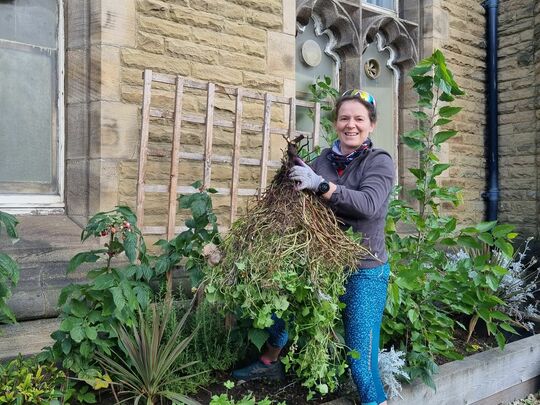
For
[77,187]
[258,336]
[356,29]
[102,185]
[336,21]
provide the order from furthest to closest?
[356,29], [336,21], [77,187], [102,185], [258,336]

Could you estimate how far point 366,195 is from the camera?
7.64 ft

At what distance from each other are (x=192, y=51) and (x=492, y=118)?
4762 mm

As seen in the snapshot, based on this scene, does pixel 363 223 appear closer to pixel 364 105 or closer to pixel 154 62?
pixel 364 105

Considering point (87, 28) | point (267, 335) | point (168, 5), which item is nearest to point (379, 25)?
point (168, 5)

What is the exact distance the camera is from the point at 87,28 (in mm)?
4133

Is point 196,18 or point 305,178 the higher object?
point 196,18

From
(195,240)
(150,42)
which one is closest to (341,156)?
(195,240)

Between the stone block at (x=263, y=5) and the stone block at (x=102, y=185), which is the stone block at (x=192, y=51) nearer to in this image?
the stone block at (x=263, y=5)

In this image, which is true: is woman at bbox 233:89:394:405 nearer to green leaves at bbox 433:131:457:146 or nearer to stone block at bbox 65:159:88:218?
green leaves at bbox 433:131:457:146

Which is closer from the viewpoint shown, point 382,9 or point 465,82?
point 382,9

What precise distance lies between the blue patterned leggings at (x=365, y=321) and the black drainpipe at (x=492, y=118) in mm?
5538

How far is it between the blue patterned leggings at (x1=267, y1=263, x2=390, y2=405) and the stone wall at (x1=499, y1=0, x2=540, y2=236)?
5.44m

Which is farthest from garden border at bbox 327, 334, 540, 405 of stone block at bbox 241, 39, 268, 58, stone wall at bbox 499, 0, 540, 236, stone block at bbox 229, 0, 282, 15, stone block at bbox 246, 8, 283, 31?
stone wall at bbox 499, 0, 540, 236

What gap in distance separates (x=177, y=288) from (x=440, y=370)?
5.51ft
